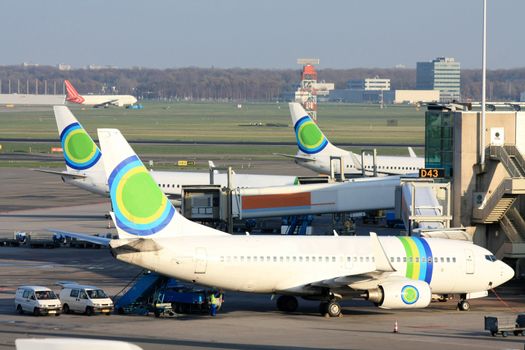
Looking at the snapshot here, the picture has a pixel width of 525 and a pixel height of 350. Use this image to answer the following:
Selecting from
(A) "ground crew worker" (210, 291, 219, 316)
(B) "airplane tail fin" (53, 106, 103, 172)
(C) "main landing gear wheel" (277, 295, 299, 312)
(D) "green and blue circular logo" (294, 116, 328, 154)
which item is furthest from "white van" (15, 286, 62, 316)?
(D) "green and blue circular logo" (294, 116, 328, 154)

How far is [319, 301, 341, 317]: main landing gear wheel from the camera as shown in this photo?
50.5m

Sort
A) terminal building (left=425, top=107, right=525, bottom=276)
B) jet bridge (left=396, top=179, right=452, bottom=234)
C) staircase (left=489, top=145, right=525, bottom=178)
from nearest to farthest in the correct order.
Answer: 1. jet bridge (left=396, top=179, right=452, bottom=234)
2. staircase (left=489, top=145, right=525, bottom=178)
3. terminal building (left=425, top=107, right=525, bottom=276)

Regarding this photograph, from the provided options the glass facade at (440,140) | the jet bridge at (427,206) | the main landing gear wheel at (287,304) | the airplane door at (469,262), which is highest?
the glass facade at (440,140)

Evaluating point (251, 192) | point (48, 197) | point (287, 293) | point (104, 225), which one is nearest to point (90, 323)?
point (287, 293)

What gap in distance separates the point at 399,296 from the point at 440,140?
17001mm

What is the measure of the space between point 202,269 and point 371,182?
110ft

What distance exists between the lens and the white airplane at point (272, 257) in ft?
157

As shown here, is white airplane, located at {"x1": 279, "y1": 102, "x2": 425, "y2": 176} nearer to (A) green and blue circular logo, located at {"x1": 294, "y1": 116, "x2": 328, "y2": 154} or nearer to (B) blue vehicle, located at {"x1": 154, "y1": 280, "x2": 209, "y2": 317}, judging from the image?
(A) green and blue circular logo, located at {"x1": 294, "y1": 116, "x2": 328, "y2": 154}

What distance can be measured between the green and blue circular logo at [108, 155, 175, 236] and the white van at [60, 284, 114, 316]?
4217 mm

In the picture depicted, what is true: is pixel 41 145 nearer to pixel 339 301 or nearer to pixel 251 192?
pixel 251 192

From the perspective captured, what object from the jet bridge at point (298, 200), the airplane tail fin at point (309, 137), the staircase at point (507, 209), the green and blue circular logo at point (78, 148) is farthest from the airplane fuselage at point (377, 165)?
the staircase at point (507, 209)

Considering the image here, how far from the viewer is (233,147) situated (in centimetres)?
18950

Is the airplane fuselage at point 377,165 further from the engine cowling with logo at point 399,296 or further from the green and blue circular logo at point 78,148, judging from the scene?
the engine cowling with logo at point 399,296

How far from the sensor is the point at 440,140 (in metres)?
64.1
